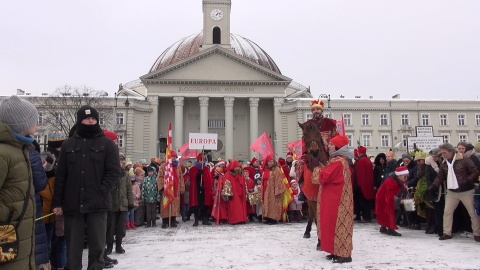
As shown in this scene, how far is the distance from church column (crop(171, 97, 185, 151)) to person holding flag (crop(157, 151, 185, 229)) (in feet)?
125

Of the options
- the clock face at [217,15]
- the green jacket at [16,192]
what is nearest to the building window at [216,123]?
the clock face at [217,15]

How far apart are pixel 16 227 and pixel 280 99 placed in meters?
50.8

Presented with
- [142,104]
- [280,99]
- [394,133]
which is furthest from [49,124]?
[394,133]

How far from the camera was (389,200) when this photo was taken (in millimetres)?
9984

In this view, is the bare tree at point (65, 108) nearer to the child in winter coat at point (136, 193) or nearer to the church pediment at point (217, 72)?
the church pediment at point (217, 72)

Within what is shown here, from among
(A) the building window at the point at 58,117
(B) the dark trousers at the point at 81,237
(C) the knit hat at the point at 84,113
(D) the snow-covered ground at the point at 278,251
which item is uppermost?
(A) the building window at the point at 58,117

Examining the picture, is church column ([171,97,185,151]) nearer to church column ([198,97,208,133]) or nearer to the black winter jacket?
church column ([198,97,208,133])

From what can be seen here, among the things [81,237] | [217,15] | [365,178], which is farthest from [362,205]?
[217,15]

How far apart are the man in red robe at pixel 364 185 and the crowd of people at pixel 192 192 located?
3cm

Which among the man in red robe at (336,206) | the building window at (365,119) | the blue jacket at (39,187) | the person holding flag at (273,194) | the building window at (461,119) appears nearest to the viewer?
the blue jacket at (39,187)

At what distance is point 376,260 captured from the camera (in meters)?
6.98

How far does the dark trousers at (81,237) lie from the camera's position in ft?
18.2

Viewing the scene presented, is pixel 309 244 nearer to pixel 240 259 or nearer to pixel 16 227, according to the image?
pixel 240 259

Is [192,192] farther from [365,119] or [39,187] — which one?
[365,119]
